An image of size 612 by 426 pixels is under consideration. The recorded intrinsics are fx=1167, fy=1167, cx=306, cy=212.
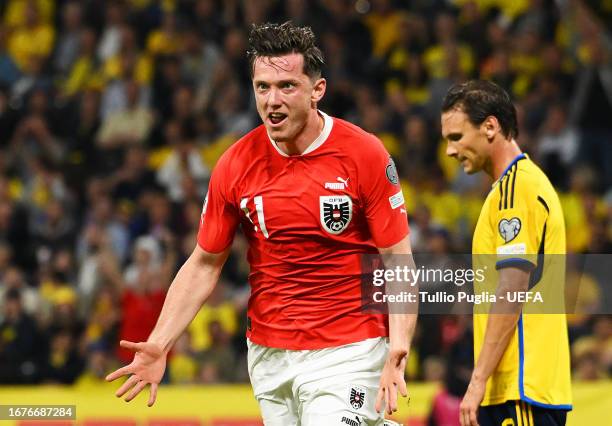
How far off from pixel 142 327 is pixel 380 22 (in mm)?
4859

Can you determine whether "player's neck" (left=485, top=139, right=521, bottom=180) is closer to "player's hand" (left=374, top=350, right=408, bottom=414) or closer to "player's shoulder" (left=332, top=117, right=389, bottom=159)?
"player's shoulder" (left=332, top=117, right=389, bottom=159)

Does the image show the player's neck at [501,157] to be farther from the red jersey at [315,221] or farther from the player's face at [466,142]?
the red jersey at [315,221]

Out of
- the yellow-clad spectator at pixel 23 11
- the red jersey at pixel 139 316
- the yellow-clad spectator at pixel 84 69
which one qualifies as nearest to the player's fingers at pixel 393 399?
→ the red jersey at pixel 139 316

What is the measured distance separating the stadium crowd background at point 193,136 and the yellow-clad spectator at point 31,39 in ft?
0.08

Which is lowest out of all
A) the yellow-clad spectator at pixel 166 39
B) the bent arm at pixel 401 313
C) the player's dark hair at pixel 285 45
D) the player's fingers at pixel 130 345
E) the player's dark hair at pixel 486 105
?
the player's fingers at pixel 130 345

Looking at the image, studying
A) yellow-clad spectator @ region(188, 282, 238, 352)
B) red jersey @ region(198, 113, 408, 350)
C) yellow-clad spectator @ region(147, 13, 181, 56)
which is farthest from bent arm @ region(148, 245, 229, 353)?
yellow-clad spectator @ region(147, 13, 181, 56)

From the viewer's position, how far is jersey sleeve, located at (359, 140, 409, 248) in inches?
196

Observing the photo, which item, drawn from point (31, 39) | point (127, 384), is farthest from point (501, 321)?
point (31, 39)

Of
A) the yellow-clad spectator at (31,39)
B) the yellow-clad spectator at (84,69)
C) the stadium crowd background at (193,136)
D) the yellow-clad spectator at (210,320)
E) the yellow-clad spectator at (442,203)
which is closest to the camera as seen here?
the yellow-clad spectator at (210,320)

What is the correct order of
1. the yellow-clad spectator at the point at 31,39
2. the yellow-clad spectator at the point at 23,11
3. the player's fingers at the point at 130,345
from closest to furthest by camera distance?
1. the player's fingers at the point at 130,345
2. the yellow-clad spectator at the point at 31,39
3. the yellow-clad spectator at the point at 23,11

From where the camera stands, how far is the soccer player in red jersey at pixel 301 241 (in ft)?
16.2

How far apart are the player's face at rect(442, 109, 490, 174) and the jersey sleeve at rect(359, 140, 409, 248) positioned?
39cm

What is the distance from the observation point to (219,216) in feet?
17.0

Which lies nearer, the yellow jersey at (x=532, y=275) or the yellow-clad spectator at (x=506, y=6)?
the yellow jersey at (x=532, y=275)
